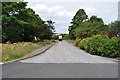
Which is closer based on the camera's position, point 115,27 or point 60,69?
point 60,69

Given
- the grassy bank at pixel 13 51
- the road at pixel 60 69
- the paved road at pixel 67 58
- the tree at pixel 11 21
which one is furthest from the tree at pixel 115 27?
the road at pixel 60 69

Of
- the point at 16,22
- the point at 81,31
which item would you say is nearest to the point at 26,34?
the point at 16,22

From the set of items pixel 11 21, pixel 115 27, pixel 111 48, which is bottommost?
pixel 111 48

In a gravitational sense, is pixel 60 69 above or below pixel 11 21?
below

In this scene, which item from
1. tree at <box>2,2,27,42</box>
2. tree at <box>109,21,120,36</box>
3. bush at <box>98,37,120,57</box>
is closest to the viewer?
bush at <box>98,37,120,57</box>

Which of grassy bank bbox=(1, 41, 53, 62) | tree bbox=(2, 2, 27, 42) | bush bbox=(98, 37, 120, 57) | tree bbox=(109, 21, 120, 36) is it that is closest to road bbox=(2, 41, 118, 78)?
grassy bank bbox=(1, 41, 53, 62)

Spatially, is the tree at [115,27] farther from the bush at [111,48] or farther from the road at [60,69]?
the road at [60,69]

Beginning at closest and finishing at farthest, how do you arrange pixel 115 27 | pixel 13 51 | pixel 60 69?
pixel 60 69
pixel 13 51
pixel 115 27

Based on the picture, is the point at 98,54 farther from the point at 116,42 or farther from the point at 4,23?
the point at 4,23

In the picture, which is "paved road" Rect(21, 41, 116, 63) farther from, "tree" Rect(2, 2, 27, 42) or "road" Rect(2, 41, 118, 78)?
"tree" Rect(2, 2, 27, 42)

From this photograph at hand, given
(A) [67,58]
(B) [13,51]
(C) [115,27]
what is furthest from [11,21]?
(C) [115,27]

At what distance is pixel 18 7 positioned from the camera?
32375 mm

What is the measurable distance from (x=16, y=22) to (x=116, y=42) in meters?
23.8

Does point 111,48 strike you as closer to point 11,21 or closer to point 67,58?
point 67,58
